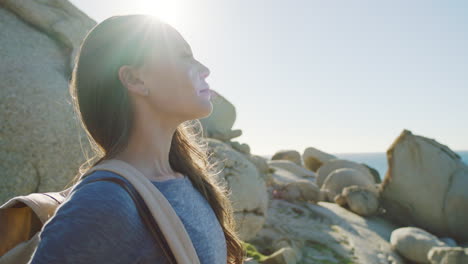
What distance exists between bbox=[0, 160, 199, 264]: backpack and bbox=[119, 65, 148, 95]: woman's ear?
397mm

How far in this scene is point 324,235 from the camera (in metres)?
7.79

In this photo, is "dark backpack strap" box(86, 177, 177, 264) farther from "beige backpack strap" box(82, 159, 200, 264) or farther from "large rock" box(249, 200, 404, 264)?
"large rock" box(249, 200, 404, 264)

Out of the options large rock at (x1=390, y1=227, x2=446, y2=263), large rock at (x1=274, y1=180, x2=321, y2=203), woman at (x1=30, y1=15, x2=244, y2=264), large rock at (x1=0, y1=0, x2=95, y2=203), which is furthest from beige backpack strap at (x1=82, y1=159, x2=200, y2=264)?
large rock at (x1=274, y1=180, x2=321, y2=203)

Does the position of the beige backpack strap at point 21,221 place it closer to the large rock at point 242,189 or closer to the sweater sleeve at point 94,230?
the sweater sleeve at point 94,230

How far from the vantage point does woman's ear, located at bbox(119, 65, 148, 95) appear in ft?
4.77

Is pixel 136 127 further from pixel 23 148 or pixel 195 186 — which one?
pixel 23 148

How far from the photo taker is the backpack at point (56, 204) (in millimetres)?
1064

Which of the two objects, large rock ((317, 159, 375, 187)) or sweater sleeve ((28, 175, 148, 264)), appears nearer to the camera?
sweater sleeve ((28, 175, 148, 264))

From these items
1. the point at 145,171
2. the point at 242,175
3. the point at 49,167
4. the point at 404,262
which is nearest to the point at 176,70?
the point at 145,171

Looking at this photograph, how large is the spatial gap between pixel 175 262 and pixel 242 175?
4720mm

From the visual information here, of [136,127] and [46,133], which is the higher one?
[136,127]

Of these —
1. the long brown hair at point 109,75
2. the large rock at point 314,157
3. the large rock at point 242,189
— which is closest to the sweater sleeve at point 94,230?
the long brown hair at point 109,75

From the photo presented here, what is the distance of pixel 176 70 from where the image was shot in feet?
4.81

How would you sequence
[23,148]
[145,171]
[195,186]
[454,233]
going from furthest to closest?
[454,233]
[23,148]
[195,186]
[145,171]
